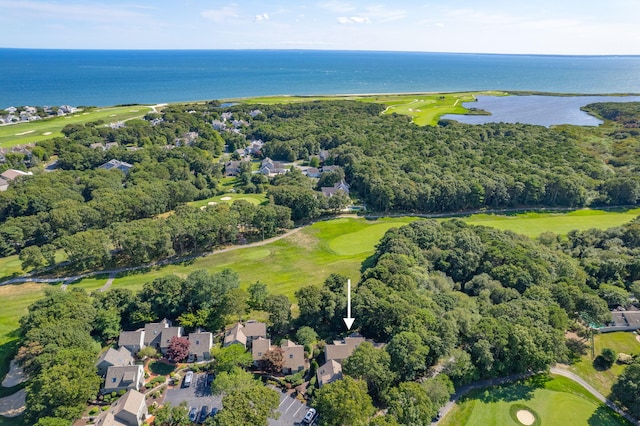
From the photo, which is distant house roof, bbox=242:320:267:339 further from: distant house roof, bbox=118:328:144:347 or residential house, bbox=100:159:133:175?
residential house, bbox=100:159:133:175

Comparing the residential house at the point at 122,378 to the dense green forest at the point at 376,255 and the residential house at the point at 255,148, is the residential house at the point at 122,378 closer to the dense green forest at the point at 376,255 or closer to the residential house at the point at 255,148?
the dense green forest at the point at 376,255

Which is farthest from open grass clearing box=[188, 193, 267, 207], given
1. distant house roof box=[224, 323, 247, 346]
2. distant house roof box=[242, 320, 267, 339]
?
distant house roof box=[224, 323, 247, 346]

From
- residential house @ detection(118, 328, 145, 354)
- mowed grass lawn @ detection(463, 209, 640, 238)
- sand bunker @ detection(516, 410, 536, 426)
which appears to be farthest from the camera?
mowed grass lawn @ detection(463, 209, 640, 238)

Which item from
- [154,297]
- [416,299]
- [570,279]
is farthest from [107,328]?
[570,279]

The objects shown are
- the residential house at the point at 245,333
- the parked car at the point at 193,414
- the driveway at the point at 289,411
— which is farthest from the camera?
the residential house at the point at 245,333

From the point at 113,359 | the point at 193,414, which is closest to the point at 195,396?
the point at 193,414

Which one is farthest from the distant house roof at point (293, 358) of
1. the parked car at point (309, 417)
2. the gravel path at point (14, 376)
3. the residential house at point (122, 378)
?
the gravel path at point (14, 376)
